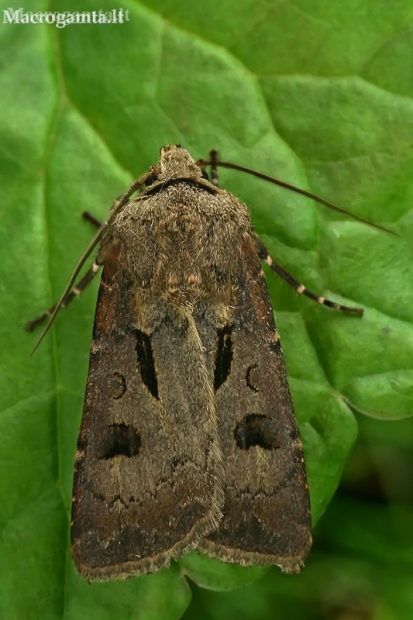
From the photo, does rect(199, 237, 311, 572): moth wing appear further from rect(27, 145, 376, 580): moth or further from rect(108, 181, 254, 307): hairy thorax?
rect(108, 181, 254, 307): hairy thorax

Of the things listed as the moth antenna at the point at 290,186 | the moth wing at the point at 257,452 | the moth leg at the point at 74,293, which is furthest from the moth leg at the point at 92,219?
the moth wing at the point at 257,452

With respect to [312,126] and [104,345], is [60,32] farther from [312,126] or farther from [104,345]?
[104,345]

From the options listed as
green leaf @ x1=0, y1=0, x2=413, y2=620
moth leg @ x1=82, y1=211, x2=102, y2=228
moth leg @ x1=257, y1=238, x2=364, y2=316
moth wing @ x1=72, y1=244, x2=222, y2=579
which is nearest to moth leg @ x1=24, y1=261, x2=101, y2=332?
green leaf @ x1=0, y1=0, x2=413, y2=620

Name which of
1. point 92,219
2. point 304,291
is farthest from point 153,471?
point 92,219

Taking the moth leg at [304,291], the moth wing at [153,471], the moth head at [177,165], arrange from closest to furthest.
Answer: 1. the moth wing at [153,471]
2. the moth head at [177,165]
3. the moth leg at [304,291]

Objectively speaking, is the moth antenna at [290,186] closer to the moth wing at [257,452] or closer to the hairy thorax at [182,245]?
the hairy thorax at [182,245]

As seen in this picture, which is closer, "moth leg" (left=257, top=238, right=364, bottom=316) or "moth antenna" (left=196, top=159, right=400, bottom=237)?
"moth antenna" (left=196, top=159, right=400, bottom=237)
